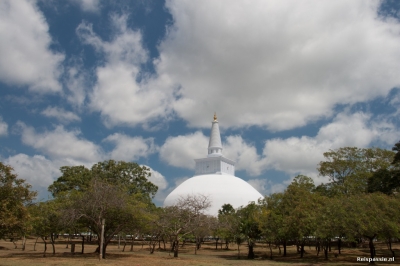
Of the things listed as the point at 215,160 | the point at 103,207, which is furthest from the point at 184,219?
the point at 215,160

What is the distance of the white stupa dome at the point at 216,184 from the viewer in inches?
3046

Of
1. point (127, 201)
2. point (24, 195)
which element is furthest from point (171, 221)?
point (24, 195)

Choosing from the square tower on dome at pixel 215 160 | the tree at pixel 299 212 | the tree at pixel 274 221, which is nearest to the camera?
the tree at pixel 299 212

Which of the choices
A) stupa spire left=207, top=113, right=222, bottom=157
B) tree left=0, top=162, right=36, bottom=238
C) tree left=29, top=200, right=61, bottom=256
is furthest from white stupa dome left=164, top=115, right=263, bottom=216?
tree left=0, top=162, right=36, bottom=238

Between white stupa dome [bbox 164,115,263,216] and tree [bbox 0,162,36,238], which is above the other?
white stupa dome [bbox 164,115,263,216]

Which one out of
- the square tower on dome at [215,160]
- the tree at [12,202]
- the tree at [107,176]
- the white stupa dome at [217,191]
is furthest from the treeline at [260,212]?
the square tower on dome at [215,160]

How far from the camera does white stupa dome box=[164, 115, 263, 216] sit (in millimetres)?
77375

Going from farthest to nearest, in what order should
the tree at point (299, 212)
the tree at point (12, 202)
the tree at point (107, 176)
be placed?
the tree at point (107, 176) < the tree at point (299, 212) < the tree at point (12, 202)

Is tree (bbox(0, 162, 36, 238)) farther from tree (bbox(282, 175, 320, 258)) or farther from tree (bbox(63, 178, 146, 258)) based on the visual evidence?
tree (bbox(282, 175, 320, 258))

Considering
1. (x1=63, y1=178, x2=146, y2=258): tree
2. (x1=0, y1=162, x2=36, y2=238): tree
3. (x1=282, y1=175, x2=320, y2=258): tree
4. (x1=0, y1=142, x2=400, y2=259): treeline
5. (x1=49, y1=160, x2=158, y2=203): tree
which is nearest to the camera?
(x1=0, y1=162, x2=36, y2=238): tree

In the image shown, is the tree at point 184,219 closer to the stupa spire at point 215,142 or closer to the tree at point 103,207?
the tree at point 103,207

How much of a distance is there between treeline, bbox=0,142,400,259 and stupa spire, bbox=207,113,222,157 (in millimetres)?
41945

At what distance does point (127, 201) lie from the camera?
3216 cm

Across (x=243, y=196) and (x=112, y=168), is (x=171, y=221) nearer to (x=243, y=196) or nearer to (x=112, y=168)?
(x=112, y=168)
